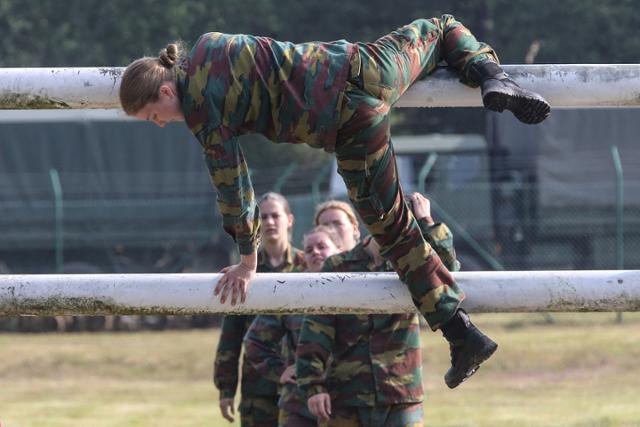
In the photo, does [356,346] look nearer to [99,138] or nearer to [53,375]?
[53,375]

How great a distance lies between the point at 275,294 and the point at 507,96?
0.87 m

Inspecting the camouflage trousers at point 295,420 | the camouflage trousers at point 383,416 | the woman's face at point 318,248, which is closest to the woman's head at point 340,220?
the woman's face at point 318,248

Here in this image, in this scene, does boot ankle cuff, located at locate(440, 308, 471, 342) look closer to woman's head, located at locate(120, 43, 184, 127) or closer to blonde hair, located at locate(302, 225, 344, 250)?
woman's head, located at locate(120, 43, 184, 127)

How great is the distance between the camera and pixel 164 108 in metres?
4.02

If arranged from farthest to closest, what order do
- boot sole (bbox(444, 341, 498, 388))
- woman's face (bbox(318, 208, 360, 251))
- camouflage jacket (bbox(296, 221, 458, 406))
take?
woman's face (bbox(318, 208, 360, 251)), camouflage jacket (bbox(296, 221, 458, 406)), boot sole (bbox(444, 341, 498, 388))

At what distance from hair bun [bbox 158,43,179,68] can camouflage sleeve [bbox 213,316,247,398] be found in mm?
3641

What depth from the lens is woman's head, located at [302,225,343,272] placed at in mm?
6793

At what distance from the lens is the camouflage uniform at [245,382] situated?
24.6 feet

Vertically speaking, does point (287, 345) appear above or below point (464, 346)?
below

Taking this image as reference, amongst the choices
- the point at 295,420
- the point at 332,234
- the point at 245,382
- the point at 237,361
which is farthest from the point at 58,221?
the point at 332,234

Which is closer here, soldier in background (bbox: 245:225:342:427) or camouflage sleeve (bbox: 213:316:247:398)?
soldier in background (bbox: 245:225:342:427)

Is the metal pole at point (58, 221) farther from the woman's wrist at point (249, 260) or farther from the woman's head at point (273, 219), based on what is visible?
the woman's wrist at point (249, 260)

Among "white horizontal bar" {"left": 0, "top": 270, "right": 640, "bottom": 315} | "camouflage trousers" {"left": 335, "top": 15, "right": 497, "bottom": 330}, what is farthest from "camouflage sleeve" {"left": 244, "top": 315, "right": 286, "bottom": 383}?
"white horizontal bar" {"left": 0, "top": 270, "right": 640, "bottom": 315}

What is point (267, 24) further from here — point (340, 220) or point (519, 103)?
point (519, 103)
